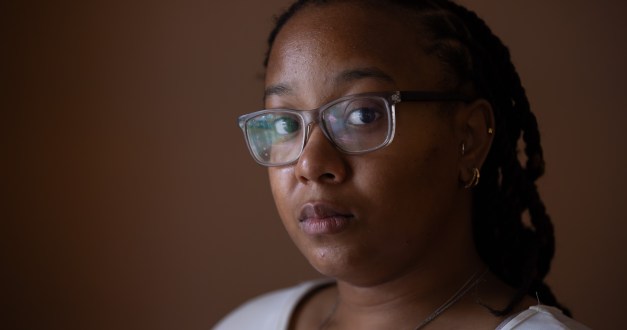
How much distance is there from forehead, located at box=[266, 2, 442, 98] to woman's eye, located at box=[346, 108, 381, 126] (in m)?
0.06

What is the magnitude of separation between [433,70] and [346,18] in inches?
7.0

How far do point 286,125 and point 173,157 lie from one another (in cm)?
71

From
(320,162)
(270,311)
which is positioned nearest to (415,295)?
(320,162)

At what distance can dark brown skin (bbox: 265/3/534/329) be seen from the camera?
41.3 inches

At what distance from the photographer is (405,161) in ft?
3.44

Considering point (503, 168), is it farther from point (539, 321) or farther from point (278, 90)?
point (278, 90)

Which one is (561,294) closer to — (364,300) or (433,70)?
(364,300)

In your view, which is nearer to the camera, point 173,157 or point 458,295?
point 458,295

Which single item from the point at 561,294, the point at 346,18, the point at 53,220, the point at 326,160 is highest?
the point at 346,18

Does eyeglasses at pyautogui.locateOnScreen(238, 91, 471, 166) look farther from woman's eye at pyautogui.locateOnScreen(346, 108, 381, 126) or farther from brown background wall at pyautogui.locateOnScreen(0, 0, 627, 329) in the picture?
brown background wall at pyautogui.locateOnScreen(0, 0, 627, 329)

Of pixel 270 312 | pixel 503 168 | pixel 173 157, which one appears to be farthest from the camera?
pixel 173 157

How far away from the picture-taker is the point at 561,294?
67.1 inches

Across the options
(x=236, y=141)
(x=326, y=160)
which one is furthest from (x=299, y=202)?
(x=236, y=141)

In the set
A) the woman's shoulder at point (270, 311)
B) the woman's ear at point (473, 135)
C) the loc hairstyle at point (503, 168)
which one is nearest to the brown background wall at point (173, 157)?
the woman's shoulder at point (270, 311)
